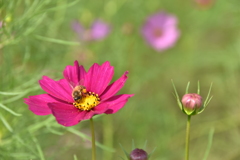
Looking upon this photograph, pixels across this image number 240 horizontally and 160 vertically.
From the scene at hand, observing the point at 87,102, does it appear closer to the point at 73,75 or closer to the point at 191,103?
the point at 73,75

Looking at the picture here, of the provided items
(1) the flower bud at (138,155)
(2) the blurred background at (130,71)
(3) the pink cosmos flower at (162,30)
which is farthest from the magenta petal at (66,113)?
(3) the pink cosmos flower at (162,30)

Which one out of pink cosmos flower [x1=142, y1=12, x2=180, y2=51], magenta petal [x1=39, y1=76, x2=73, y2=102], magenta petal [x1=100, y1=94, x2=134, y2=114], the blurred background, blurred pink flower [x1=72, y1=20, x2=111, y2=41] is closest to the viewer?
magenta petal [x1=100, y1=94, x2=134, y2=114]

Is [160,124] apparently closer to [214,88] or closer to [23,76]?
[214,88]

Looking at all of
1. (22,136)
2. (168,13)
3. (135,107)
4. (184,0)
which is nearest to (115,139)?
(135,107)

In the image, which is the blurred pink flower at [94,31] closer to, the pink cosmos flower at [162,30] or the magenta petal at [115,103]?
the pink cosmos flower at [162,30]

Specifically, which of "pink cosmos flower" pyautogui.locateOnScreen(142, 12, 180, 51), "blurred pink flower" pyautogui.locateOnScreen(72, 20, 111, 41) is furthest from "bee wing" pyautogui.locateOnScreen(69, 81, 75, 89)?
"pink cosmos flower" pyautogui.locateOnScreen(142, 12, 180, 51)

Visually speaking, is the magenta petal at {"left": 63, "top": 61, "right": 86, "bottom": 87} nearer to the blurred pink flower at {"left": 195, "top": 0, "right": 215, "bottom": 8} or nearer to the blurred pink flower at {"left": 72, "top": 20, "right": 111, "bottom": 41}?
the blurred pink flower at {"left": 72, "top": 20, "right": 111, "bottom": 41}

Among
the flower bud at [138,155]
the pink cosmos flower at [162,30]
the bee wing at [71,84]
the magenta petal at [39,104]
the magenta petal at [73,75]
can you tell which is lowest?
the flower bud at [138,155]
